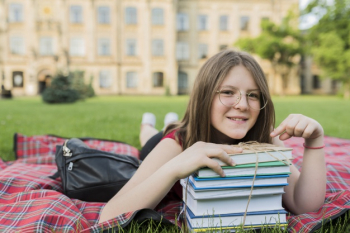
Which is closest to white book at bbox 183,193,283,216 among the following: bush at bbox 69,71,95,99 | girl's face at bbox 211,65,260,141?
girl's face at bbox 211,65,260,141

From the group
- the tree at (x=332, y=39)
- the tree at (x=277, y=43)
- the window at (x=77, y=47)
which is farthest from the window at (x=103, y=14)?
the tree at (x=332, y=39)

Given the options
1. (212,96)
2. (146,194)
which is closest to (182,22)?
(212,96)

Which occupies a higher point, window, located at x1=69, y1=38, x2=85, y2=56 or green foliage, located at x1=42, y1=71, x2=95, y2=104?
window, located at x1=69, y1=38, x2=85, y2=56

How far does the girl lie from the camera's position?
156 centimetres

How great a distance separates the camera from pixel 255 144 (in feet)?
5.32

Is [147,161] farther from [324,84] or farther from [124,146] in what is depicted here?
[324,84]

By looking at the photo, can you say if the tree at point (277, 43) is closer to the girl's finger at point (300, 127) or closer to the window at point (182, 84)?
the window at point (182, 84)

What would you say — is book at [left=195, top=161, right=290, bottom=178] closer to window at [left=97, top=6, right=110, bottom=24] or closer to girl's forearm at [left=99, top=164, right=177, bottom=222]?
girl's forearm at [left=99, top=164, right=177, bottom=222]

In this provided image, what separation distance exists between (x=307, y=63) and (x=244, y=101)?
33.7m

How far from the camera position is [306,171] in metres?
1.67

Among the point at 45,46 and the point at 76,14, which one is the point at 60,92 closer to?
the point at 45,46

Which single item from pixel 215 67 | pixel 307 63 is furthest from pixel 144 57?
pixel 215 67

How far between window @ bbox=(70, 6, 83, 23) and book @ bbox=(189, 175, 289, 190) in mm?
28190

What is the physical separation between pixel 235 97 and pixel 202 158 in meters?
0.48
